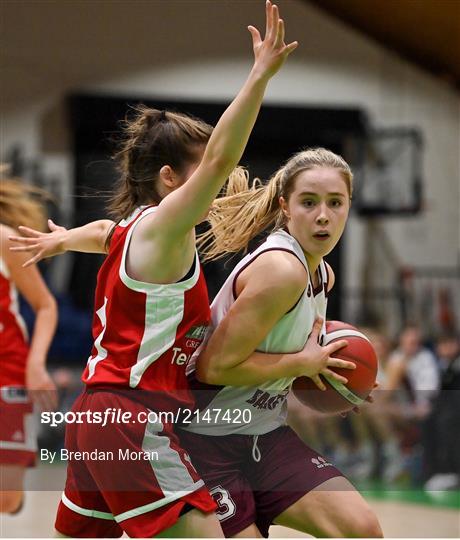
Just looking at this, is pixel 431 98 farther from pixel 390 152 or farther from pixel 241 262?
pixel 241 262

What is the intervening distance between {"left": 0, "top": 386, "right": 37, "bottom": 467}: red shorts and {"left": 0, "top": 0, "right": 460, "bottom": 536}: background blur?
98 millimetres

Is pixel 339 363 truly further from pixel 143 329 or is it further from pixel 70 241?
pixel 70 241

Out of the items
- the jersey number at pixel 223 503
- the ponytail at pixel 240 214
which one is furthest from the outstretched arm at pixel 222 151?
the jersey number at pixel 223 503

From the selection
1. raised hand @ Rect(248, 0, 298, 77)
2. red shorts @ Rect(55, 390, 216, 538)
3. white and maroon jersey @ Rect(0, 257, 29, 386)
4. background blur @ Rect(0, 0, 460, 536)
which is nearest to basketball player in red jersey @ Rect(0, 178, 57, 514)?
white and maroon jersey @ Rect(0, 257, 29, 386)

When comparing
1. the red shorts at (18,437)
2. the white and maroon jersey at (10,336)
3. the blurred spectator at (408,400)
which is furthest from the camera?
the blurred spectator at (408,400)

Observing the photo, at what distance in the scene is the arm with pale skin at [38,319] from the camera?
138 inches

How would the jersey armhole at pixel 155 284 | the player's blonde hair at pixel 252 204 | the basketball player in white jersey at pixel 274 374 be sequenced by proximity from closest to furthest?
the jersey armhole at pixel 155 284 → the basketball player in white jersey at pixel 274 374 → the player's blonde hair at pixel 252 204

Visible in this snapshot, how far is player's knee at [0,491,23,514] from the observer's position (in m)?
3.49

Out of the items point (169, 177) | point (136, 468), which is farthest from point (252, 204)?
point (136, 468)

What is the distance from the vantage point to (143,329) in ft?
8.05

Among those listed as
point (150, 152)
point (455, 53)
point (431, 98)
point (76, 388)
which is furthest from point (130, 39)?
point (431, 98)

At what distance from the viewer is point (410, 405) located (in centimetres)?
616

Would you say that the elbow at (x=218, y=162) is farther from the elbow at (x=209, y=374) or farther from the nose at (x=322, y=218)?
the elbow at (x=209, y=374)

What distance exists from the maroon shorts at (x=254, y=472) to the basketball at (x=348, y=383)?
12cm
